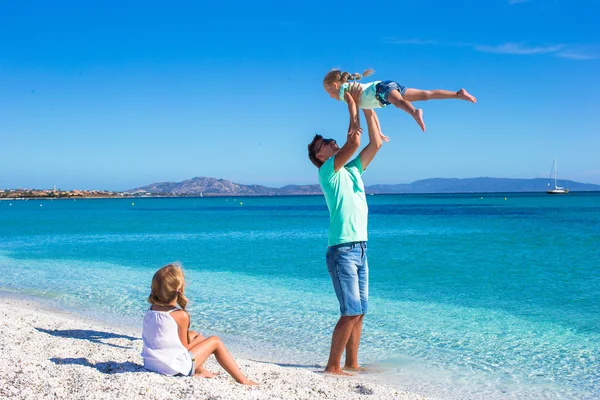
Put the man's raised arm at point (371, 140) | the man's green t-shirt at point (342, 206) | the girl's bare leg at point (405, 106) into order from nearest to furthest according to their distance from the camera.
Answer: the girl's bare leg at point (405, 106) < the man's green t-shirt at point (342, 206) < the man's raised arm at point (371, 140)

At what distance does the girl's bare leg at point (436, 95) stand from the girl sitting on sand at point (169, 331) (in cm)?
231

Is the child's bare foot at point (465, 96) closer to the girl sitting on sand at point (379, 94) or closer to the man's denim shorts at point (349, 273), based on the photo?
the girl sitting on sand at point (379, 94)

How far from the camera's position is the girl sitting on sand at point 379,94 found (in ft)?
14.0

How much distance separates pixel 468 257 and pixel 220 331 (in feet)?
39.4

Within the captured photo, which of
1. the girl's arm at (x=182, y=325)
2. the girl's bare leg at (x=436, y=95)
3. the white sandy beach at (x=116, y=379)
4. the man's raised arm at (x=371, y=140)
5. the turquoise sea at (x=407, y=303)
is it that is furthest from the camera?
the turquoise sea at (x=407, y=303)

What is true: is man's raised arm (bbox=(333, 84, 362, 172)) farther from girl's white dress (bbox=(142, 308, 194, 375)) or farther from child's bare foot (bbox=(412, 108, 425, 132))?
girl's white dress (bbox=(142, 308, 194, 375))

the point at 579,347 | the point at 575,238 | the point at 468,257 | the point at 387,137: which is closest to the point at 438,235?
the point at 575,238

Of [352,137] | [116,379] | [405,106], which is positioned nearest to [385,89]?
[405,106]

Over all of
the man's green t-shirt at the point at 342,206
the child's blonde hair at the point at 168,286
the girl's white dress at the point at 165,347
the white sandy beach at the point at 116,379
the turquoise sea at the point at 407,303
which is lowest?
the turquoise sea at the point at 407,303

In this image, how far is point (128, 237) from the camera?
28.6m

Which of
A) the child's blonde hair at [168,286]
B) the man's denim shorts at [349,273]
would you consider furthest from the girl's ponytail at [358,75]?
the child's blonde hair at [168,286]

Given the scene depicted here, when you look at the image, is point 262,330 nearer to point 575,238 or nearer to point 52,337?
point 52,337

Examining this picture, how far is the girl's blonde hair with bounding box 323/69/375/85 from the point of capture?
462 centimetres

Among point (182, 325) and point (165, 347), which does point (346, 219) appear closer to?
point (182, 325)
